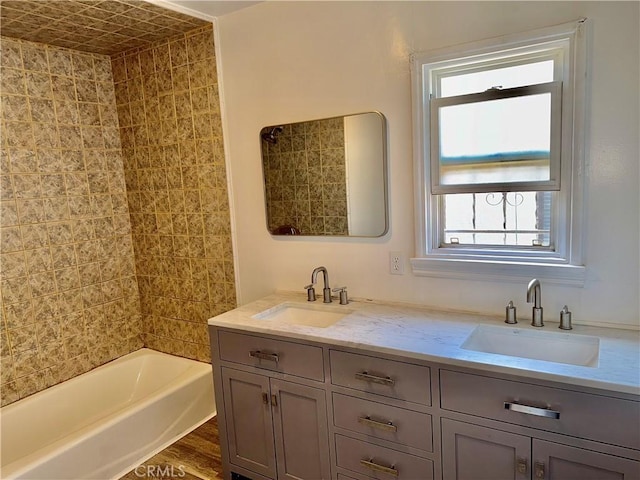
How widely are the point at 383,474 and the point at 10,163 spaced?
8.61 feet

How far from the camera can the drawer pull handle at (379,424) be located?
1.69m

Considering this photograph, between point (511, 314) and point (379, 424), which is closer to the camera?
point (379, 424)

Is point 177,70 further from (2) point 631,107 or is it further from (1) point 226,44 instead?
(2) point 631,107

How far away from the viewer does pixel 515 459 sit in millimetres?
1468

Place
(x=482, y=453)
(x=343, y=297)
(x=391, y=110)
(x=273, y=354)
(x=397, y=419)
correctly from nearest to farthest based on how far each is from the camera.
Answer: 1. (x=482, y=453)
2. (x=397, y=419)
3. (x=273, y=354)
4. (x=391, y=110)
5. (x=343, y=297)

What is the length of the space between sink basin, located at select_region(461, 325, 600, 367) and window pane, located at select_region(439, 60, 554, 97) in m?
1.06

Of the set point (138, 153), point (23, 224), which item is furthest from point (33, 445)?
point (138, 153)

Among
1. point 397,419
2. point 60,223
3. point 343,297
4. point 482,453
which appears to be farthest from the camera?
point 60,223

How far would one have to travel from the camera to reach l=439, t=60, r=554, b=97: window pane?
1848 mm

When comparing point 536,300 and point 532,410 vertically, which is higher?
point 536,300

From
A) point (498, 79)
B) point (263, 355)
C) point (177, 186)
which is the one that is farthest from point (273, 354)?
point (498, 79)

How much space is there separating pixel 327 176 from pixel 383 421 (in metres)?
1.26

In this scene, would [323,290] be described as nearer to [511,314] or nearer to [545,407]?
[511,314]

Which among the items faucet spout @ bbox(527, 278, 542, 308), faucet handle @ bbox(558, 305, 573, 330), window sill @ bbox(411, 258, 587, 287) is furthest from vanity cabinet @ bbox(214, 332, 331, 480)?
faucet handle @ bbox(558, 305, 573, 330)
